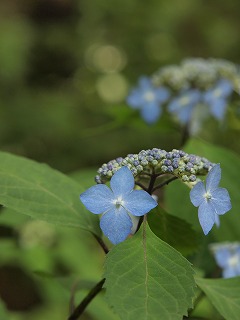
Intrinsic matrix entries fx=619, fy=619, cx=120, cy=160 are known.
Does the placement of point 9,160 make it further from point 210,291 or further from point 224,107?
point 224,107

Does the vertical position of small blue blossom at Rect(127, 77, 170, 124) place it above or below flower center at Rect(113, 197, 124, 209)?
below

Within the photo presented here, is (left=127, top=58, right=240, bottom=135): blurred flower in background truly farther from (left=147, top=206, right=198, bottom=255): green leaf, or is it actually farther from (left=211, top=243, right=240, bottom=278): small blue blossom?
(left=147, top=206, right=198, bottom=255): green leaf

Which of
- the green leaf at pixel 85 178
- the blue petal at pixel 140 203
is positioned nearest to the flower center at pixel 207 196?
the blue petal at pixel 140 203

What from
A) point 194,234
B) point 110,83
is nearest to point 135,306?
point 194,234

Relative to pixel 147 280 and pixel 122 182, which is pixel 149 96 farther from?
pixel 147 280

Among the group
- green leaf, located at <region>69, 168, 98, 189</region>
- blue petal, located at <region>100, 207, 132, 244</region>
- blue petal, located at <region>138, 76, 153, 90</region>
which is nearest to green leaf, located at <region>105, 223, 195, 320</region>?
blue petal, located at <region>100, 207, 132, 244</region>

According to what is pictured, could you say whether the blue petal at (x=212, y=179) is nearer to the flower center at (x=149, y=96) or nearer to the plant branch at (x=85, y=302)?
the plant branch at (x=85, y=302)
